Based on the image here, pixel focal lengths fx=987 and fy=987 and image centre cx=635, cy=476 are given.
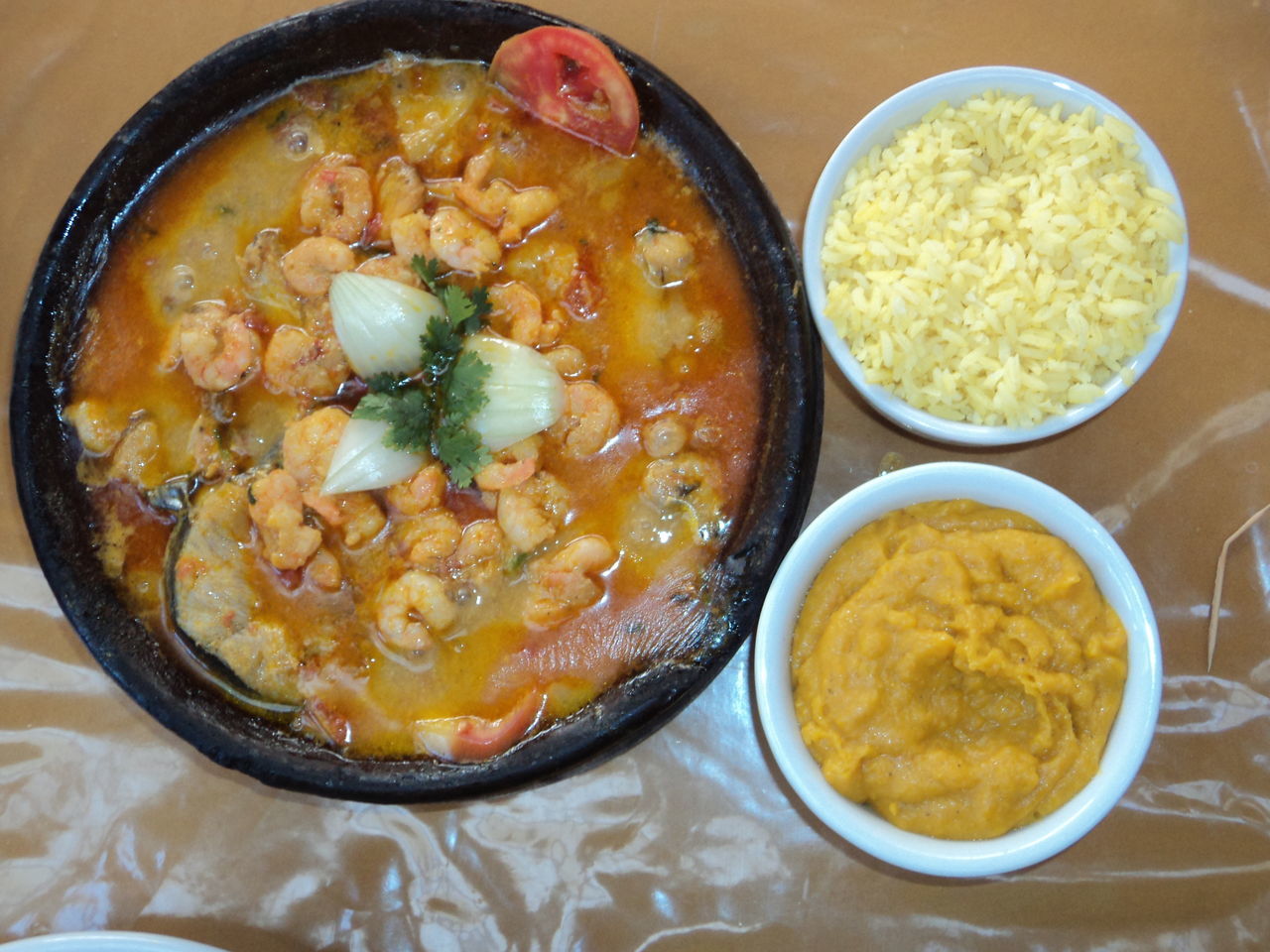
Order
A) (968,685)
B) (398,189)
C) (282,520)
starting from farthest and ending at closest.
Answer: (398,189)
(282,520)
(968,685)

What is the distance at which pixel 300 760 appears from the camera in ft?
7.67

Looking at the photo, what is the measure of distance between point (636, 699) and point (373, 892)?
3.40 feet

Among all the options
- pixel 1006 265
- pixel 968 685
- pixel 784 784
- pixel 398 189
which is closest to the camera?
pixel 968 685

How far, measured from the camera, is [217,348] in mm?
2434

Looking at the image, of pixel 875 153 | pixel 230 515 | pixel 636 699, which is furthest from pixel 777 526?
pixel 230 515

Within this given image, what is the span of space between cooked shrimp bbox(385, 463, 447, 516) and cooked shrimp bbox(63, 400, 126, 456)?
2.31 ft

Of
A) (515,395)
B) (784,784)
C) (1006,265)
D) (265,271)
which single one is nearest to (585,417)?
(515,395)

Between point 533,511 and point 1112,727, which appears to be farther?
point 533,511

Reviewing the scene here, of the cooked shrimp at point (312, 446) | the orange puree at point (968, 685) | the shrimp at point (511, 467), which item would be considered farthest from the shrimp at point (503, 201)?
the orange puree at point (968, 685)

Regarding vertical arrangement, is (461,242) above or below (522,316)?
above

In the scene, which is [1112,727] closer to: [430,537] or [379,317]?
[430,537]

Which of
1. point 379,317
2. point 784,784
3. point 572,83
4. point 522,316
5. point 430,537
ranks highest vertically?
point 572,83

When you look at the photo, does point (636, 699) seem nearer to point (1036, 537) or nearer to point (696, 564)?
point (696, 564)

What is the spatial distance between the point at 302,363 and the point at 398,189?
50cm
